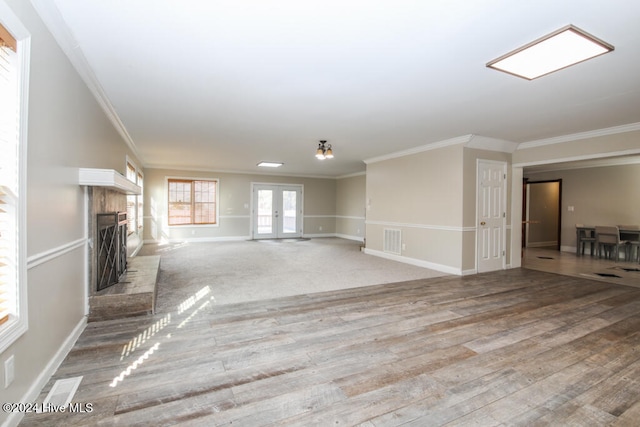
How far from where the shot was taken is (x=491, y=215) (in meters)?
5.66

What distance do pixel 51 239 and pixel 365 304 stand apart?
2.98 meters

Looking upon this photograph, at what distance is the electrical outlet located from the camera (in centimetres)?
150

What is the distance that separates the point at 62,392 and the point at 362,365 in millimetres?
1942

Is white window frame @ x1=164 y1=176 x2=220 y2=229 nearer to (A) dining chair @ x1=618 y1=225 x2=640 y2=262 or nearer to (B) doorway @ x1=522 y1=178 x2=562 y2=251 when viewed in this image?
(B) doorway @ x1=522 y1=178 x2=562 y2=251

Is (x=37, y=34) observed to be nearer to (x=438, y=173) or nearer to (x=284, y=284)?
(x=284, y=284)

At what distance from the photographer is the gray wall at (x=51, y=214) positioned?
5.74ft

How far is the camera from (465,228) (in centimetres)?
529

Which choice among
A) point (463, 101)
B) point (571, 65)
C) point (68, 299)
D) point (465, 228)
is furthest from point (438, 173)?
point (68, 299)

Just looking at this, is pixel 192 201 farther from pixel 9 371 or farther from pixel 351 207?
pixel 9 371

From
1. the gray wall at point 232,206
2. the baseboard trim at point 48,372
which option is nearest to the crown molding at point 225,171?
the gray wall at point 232,206

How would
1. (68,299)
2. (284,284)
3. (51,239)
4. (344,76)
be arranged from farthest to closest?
1. (284,284)
2. (344,76)
3. (68,299)
4. (51,239)

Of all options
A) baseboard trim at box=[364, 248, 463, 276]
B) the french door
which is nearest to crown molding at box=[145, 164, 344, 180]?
the french door

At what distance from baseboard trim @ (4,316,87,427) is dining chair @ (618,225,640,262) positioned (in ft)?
32.7

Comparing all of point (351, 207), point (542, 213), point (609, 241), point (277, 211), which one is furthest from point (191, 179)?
point (609, 241)
